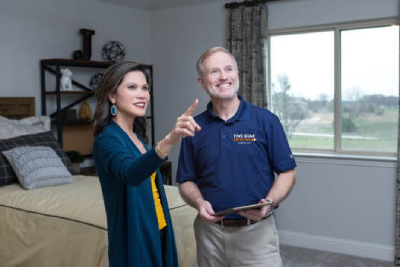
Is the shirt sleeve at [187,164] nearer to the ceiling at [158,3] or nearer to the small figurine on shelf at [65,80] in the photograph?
the small figurine on shelf at [65,80]

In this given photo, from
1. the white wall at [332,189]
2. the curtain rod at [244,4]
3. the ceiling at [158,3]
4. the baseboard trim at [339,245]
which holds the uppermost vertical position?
the ceiling at [158,3]

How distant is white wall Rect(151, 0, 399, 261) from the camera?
13.6ft

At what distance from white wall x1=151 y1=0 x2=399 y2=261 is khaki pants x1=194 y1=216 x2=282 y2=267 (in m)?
2.61

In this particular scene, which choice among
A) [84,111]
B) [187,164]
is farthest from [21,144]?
[187,164]

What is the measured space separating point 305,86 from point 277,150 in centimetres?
299

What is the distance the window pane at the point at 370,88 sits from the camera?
4.26 metres

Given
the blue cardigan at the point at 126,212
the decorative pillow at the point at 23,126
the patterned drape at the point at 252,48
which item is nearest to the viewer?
the blue cardigan at the point at 126,212

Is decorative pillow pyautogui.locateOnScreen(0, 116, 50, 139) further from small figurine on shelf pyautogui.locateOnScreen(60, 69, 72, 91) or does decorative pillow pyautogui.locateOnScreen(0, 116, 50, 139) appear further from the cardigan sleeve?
the cardigan sleeve

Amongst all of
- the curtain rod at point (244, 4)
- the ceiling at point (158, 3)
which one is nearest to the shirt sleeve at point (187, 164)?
the curtain rod at point (244, 4)

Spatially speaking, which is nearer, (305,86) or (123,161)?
(123,161)

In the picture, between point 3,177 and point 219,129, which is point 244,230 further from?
point 3,177

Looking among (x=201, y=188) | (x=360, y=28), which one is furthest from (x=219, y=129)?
(x=360, y=28)

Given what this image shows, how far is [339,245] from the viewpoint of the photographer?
436 centimetres

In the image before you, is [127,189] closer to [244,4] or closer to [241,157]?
[241,157]
